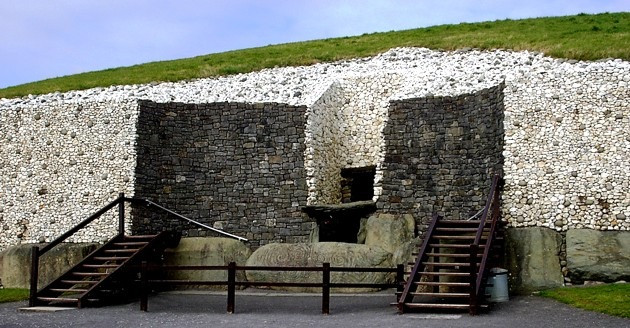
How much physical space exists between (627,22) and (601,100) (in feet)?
31.5

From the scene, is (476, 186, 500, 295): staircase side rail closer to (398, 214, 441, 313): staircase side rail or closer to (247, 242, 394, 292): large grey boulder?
(398, 214, 441, 313): staircase side rail

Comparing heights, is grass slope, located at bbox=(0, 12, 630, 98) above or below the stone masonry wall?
above

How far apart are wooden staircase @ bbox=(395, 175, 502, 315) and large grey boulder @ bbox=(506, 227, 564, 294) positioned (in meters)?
0.57

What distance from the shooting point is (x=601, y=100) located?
1806 centimetres

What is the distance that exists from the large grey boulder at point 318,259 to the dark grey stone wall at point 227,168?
1567mm

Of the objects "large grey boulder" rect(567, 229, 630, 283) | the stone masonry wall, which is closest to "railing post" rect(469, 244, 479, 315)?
"large grey boulder" rect(567, 229, 630, 283)

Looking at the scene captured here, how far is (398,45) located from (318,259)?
989cm

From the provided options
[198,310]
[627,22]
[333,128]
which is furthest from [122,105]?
[627,22]

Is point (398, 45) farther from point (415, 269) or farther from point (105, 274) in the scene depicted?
point (105, 274)

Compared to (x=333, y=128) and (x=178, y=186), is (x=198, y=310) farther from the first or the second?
(x=333, y=128)

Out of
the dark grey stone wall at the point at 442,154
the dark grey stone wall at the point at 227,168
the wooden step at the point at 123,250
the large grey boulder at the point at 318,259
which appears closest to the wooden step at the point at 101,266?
the wooden step at the point at 123,250

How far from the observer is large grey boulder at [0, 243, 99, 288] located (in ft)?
65.1

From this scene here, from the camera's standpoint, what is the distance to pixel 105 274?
16953 mm

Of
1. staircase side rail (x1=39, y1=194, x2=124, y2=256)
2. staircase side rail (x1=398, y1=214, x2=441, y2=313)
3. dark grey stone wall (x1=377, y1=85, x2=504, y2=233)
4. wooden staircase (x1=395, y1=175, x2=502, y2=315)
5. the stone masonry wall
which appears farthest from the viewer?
the stone masonry wall
